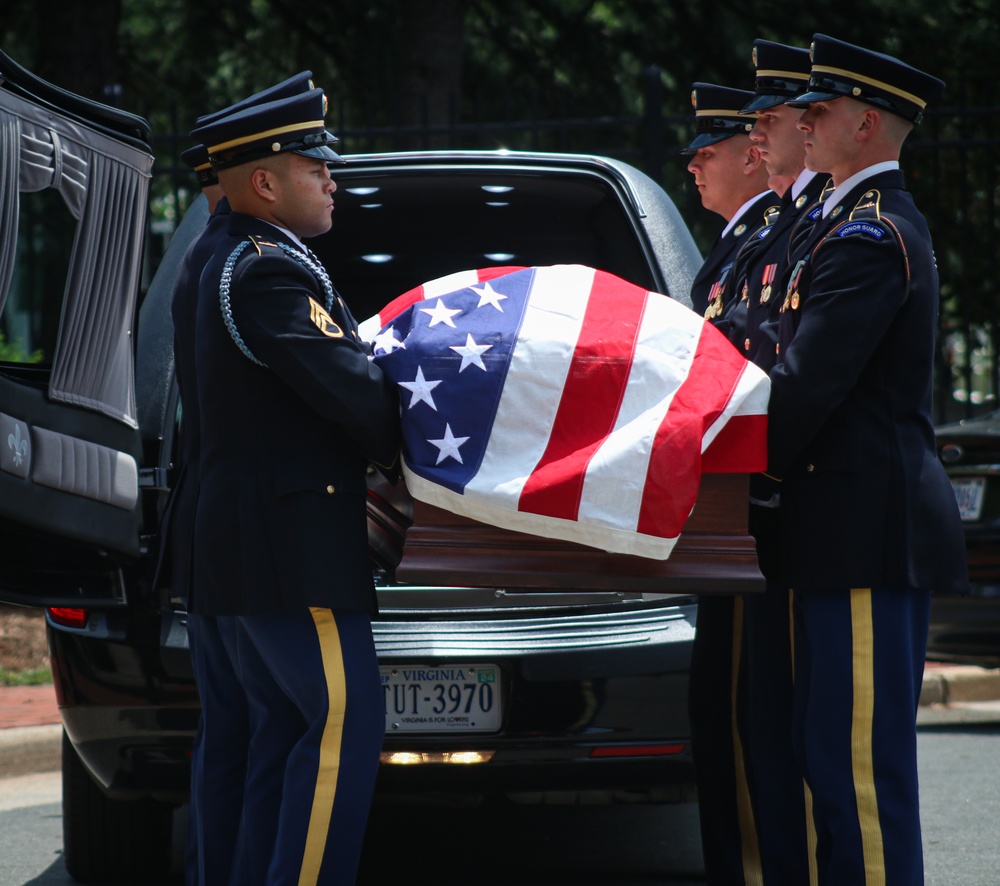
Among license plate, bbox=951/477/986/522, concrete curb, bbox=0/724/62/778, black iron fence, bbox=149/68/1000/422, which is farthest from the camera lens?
black iron fence, bbox=149/68/1000/422

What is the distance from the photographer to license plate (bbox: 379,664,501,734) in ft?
11.2

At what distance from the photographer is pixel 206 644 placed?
10.4ft

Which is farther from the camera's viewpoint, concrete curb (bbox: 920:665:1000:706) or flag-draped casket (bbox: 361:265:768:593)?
concrete curb (bbox: 920:665:1000:706)

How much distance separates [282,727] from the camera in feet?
9.68

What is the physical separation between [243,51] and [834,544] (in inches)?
428

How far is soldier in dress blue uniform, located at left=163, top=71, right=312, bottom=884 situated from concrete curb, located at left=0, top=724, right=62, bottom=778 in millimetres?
2342

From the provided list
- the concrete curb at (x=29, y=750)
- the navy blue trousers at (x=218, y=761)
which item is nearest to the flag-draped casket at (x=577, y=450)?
the navy blue trousers at (x=218, y=761)

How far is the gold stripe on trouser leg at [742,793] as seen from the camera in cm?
336

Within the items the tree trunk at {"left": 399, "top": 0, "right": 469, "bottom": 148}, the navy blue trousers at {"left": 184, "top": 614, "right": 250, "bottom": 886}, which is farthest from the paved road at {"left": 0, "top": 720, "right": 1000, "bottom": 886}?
the tree trunk at {"left": 399, "top": 0, "right": 469, "bottom": 148}

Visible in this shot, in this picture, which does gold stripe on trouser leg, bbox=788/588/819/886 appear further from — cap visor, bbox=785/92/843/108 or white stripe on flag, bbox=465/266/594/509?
cap visor, bbox=785/92/843/108

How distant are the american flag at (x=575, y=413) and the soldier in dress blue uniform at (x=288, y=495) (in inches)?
5.1

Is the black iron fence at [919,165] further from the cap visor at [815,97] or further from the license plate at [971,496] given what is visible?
the cap visor at [815,97]

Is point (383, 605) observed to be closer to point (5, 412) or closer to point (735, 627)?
point (735, 627)

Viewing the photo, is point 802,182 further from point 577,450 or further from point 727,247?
point 577,450
